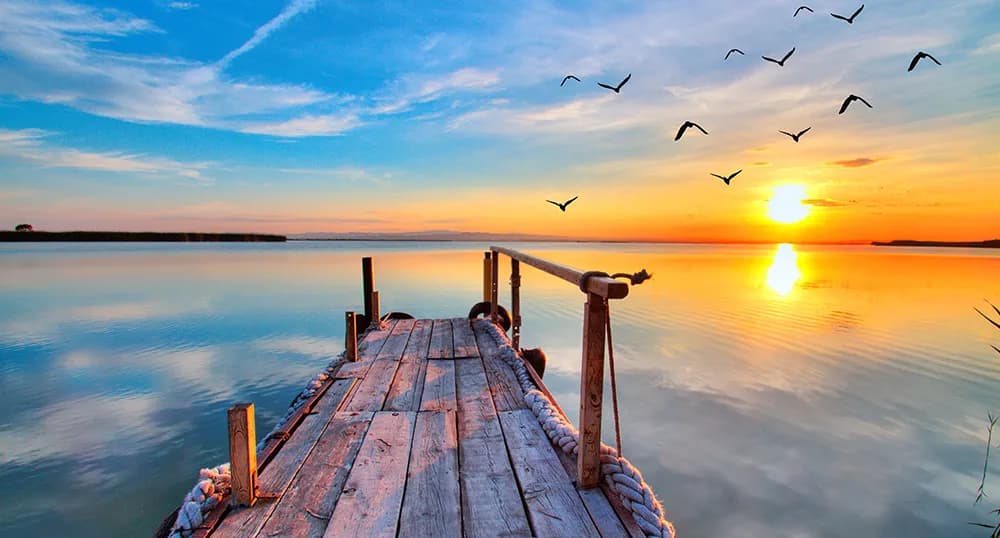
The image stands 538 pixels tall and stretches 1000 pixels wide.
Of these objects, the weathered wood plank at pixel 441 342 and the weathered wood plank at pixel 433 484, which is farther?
the weathered wood plank at pixel 441 342

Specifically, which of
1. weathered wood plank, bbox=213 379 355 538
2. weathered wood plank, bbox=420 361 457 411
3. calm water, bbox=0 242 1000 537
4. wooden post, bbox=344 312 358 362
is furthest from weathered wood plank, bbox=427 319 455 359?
calm water, bbox=0 242 1000 537

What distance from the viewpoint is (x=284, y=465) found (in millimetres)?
3113

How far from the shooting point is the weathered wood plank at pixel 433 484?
2445 mm

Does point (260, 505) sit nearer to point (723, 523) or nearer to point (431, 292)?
point (723, 523)

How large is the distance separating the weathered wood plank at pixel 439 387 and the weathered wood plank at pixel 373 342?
3.16 ft

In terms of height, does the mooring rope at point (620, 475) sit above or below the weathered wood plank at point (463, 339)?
above

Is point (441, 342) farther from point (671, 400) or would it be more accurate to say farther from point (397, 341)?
point (671, 400)

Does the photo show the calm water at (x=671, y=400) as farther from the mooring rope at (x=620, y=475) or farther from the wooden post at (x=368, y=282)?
the mooring rope at (x=620, y=475)

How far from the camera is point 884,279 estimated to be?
2736 cm

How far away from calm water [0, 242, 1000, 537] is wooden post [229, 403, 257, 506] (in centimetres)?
285

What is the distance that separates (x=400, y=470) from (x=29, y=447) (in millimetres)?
6121

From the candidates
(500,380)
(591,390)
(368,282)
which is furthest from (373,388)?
(368,282)

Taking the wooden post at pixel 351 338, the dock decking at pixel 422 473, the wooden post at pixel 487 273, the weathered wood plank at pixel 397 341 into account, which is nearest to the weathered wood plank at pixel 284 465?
the dock decking at pixel 422 473

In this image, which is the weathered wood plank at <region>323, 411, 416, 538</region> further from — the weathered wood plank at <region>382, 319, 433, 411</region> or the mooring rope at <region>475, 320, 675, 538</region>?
the mooring rope at <region>475, 320, 675, 538</region>
